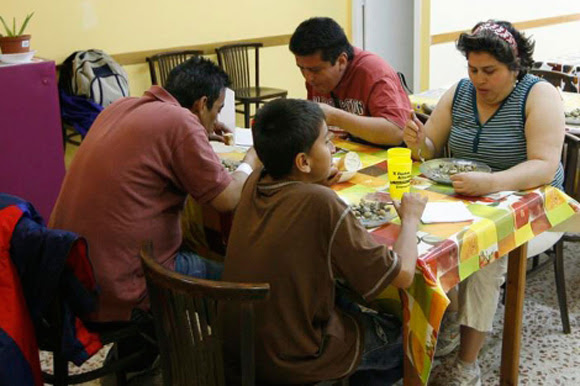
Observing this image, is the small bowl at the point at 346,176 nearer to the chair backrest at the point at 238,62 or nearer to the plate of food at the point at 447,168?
the plate of food at the point at 447,168

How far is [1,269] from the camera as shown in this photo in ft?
4.98

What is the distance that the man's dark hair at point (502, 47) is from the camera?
81.0 inches

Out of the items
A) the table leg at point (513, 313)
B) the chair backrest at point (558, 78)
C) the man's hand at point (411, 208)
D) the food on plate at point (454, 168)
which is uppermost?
the chair backrest at point (558, 78)

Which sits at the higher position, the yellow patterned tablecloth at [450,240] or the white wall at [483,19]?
the white wall at [483,19]

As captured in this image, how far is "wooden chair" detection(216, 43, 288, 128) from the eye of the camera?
4.68 m

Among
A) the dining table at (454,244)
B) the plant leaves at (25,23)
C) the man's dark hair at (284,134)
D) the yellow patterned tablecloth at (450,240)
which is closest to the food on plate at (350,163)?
the dining table at (454,244)

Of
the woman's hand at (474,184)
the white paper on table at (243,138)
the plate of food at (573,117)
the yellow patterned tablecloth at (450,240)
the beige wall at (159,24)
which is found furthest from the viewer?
the beige wall at (159,24)

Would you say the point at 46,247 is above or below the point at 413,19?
below

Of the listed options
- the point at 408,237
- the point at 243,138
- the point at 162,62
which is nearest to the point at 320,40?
the point at 243,138

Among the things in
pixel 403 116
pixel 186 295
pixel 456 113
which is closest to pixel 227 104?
pixel 403 116

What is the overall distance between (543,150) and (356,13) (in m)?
4.11

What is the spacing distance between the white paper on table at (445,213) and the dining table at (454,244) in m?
0.01

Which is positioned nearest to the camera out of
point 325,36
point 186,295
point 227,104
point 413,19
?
point 186,295

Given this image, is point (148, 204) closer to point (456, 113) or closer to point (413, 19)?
point (456, 113)
